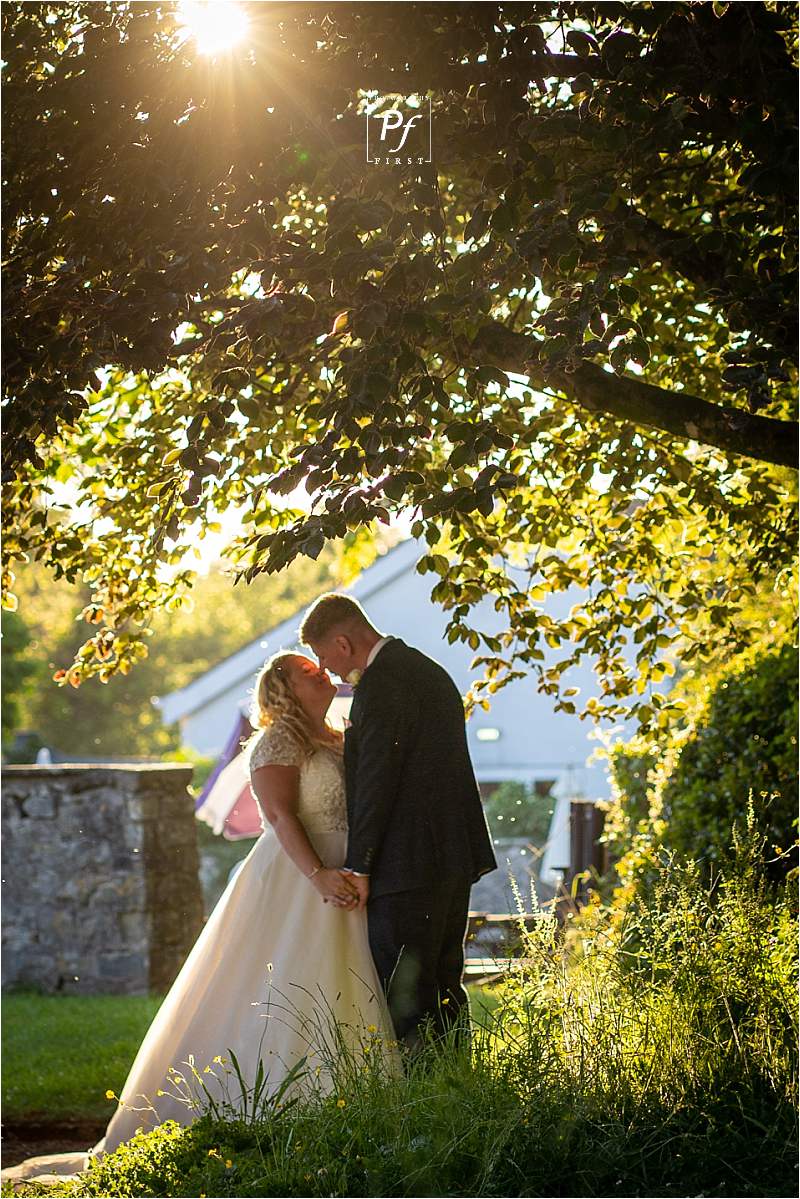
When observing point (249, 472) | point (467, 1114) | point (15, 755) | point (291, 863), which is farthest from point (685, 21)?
point (15, 755)

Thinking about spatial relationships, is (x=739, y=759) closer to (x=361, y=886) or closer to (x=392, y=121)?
(x=361, y=886)

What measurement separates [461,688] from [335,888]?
55.1ft

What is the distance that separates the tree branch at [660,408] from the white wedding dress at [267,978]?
82.3 inches

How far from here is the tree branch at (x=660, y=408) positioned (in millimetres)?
3924

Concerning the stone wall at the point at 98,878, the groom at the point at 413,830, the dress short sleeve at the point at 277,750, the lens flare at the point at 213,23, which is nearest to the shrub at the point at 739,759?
the groom at the point at 413,830

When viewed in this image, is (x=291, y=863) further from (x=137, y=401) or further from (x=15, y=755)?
(x=15, y=755)

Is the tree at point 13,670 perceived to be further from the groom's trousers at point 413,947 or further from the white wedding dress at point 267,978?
the groom's trousers at point 413,947

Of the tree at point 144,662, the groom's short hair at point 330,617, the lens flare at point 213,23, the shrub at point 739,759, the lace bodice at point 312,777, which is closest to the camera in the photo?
the lens flare at point 213,23

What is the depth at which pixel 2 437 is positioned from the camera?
3.51m

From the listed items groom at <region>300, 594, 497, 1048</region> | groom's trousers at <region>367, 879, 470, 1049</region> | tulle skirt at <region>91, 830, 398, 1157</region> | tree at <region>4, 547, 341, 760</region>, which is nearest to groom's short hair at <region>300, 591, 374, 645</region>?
groom at <region>300, 594, 497, 1048</region>

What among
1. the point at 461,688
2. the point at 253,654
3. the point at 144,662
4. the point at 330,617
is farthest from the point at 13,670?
the point at 330,617

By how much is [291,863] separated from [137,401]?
2.10m

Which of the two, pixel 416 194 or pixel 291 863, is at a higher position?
pixel 416 194

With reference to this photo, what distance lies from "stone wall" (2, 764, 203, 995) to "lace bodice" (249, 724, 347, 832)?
17.4 feet
